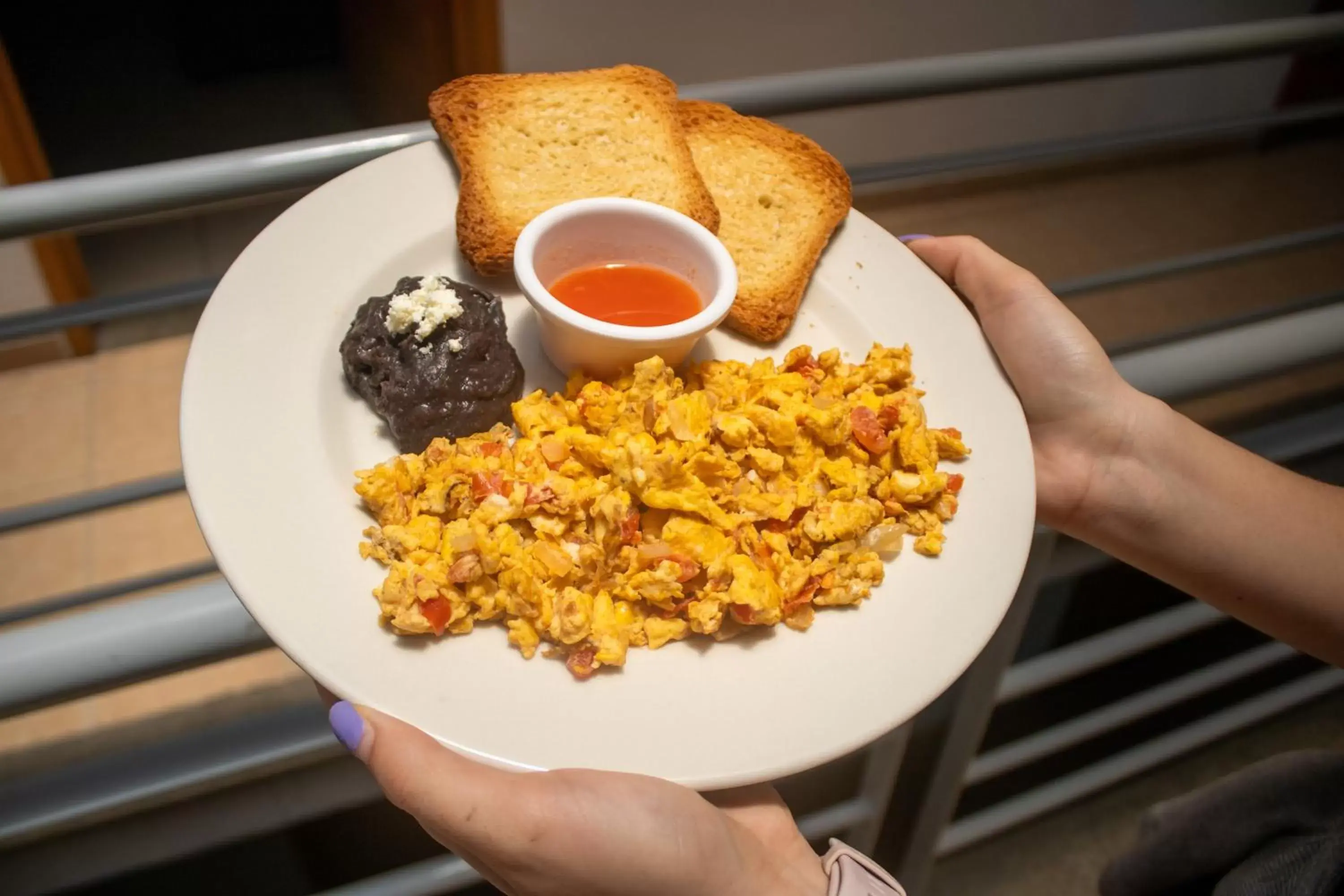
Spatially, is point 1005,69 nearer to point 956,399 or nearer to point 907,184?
point 956,399

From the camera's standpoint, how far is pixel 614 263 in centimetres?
130

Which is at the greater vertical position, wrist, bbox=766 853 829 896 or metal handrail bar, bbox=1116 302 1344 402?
metal handrail bar, bbox=1116 302 1344 402

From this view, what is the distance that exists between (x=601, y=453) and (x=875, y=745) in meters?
0.72

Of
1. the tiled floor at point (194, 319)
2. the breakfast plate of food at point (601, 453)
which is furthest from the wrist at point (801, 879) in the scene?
the tiled floor at point (194, 319)

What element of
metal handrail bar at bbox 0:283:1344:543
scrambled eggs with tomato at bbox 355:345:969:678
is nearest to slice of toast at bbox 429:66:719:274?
scrambled eggs with tomato at bbox 355:345:969:678

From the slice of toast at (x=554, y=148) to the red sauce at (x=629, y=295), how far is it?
0.10 metres

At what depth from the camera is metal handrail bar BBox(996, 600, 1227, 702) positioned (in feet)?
4.93

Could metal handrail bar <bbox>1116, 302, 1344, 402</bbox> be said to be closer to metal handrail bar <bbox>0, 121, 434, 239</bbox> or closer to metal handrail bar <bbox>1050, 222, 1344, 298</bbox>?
metal handrail bar <bbox>1050, 222, 1344, 298</bbox>

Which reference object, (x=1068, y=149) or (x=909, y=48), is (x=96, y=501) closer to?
(x=1068, y=149)

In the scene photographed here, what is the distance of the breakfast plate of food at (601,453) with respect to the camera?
3.04 feet

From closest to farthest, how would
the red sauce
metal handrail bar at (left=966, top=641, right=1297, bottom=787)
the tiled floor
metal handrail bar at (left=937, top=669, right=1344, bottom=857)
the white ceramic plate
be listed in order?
1. the white ceramic plate
2. the red sauce
3. metal handrail bar at (left=966, top=641, right=1297, bottom=787)
4. metal handrail bar at (left=937, top=669, right=1344, bottom=857)
5. the tiled floor

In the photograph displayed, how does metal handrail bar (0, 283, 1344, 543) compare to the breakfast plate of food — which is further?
metal handrail bar (0, 283, 1344, 543)

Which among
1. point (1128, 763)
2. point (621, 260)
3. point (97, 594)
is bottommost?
point (1128, 763)

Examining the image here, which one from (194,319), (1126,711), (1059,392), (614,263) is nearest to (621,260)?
(614,263)
